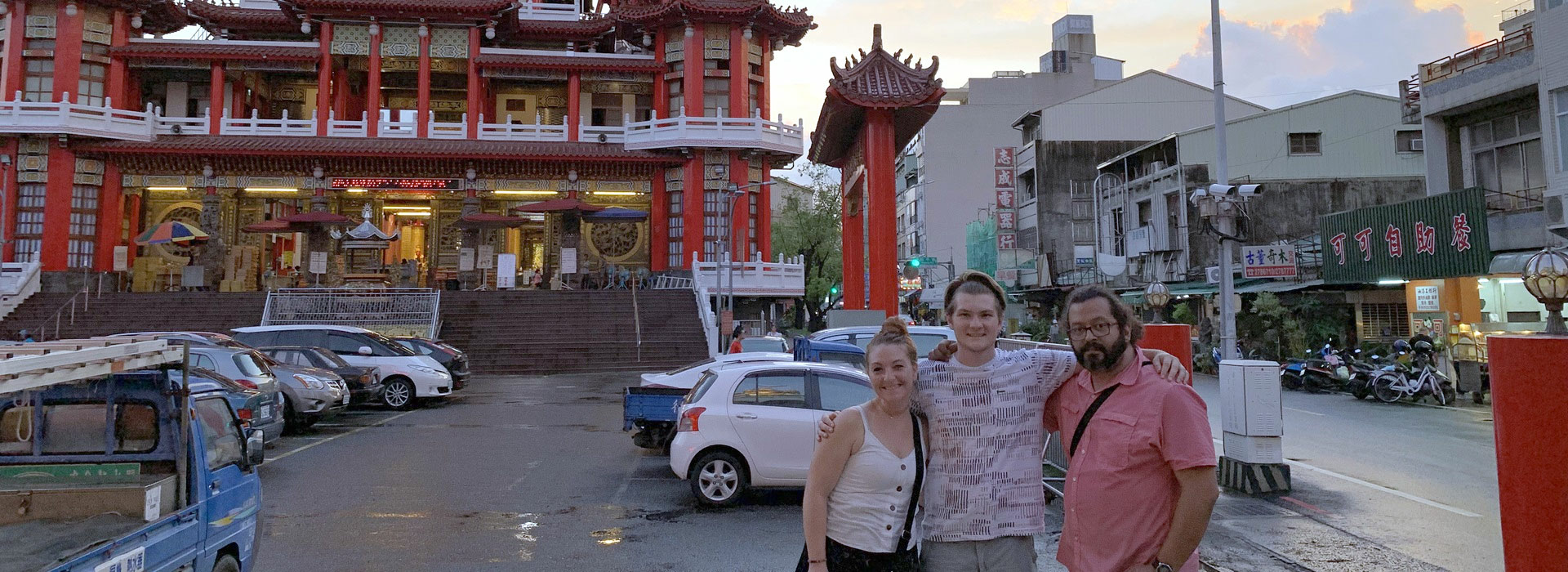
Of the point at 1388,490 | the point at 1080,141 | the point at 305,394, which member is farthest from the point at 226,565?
the point at 1080,141

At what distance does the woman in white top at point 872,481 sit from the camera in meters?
3.00

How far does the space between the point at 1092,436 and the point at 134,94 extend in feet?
132

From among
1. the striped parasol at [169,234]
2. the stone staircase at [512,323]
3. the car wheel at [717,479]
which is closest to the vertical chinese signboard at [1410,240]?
the stone staircase at [512,323]

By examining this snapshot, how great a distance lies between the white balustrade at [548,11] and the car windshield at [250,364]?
27619mm

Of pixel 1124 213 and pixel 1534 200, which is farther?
pixel 1124 213

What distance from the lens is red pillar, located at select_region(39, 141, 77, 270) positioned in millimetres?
29297

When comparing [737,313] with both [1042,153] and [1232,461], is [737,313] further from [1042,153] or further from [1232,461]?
[1232,461]

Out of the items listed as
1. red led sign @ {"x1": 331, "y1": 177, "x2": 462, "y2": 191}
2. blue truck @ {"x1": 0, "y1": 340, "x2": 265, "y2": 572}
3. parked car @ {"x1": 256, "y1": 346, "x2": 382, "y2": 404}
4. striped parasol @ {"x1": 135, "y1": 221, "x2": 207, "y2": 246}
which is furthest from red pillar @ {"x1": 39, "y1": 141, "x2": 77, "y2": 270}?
blue truck @ {"x1": 0, "y1": 340, "x2": 265, "y2": 572}

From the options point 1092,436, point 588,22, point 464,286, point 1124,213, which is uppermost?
point 588,22

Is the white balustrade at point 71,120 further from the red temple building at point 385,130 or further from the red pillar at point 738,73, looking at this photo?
the red pillar at point 738,73

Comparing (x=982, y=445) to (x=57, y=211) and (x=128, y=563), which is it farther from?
→ (x=57, y=211)

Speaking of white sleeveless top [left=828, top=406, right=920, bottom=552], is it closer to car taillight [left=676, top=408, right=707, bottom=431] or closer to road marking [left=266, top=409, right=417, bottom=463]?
car taillight [left=676, top=408, right=707, bottom=431]

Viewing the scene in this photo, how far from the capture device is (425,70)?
33.0 metres

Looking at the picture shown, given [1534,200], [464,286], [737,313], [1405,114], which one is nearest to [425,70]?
[464,286]
